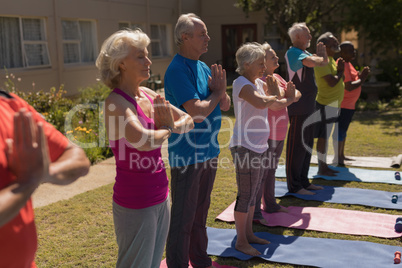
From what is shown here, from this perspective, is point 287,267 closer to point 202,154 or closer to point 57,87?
point 202,154

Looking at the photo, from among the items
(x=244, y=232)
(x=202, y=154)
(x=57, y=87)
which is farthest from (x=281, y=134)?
(x=57, y=87)

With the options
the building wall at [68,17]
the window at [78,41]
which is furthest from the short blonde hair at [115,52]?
the window at [78,41]

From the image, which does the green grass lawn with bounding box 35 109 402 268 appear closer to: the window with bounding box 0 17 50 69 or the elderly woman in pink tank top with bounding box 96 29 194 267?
the elderly woman in pink tank top with bounding box 96 29 194 267

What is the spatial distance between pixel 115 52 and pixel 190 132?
1102 millimetres

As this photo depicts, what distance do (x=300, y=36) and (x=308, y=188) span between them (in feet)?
7.13

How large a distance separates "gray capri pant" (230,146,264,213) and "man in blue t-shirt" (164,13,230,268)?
0.53m

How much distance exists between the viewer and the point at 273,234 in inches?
186

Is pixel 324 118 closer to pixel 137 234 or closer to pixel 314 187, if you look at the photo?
pixel 314 187

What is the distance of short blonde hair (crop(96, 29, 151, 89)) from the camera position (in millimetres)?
2639

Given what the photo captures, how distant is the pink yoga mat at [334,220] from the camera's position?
4727 millimetres

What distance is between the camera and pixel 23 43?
38.8ft

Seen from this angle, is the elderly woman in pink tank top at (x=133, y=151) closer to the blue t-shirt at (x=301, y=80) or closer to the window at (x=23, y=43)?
the blue t-shirt at (x=301, y=80)

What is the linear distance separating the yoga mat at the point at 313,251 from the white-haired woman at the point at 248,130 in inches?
7.3

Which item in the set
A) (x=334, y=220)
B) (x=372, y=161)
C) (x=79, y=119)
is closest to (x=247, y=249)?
(x=334, y=220)
